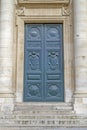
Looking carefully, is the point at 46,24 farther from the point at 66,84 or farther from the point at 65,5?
the point at 66,84

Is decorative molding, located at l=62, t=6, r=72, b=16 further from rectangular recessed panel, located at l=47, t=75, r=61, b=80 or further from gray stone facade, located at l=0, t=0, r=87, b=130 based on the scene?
rectangular recessed panel, located at l=47, t=75, r=61, b=80

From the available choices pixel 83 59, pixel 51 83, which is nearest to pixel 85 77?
pixel 83 59

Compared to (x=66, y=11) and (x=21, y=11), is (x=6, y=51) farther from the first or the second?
(x=66, y=11)

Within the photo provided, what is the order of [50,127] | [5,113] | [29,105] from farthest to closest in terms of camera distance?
[29,105], [5,113], [50,127]

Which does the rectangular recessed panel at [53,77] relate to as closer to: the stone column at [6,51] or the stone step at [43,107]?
the stone step at [43,107]

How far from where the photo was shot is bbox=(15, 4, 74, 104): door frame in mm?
11688

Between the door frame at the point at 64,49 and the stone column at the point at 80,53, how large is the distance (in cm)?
72

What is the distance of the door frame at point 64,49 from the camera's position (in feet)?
38.3

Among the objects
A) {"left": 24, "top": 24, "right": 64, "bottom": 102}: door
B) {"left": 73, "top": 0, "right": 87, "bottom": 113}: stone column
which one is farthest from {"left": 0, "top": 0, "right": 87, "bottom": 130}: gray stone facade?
{"left": 24, "top": 24, "right": 64, "bottom": 102}: door

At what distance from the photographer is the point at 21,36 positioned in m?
12.1

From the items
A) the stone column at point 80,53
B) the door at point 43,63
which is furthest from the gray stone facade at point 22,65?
the door at point 43,63

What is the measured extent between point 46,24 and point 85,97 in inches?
131

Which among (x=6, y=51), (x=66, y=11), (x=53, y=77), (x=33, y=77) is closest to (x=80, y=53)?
(x=53, y=77)

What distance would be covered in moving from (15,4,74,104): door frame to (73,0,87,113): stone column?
A: 2.36 ft
